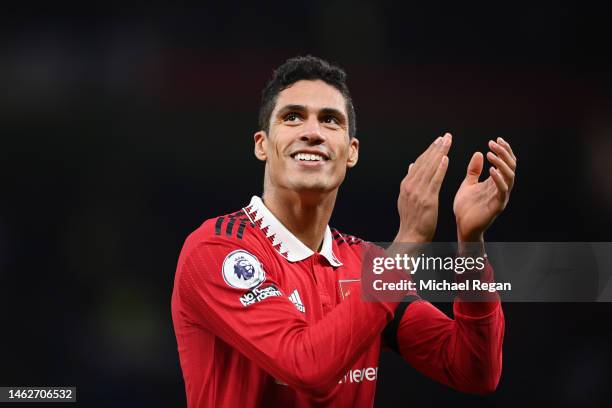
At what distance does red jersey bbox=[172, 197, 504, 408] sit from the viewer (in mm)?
2018

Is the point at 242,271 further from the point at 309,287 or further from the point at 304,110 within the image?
the point at 304,110

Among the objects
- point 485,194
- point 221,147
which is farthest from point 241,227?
point 221,147

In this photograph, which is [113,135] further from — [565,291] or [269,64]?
[565,291]

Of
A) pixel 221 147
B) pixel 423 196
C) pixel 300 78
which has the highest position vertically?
pixel 221 147

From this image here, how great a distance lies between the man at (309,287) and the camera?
2.04 m

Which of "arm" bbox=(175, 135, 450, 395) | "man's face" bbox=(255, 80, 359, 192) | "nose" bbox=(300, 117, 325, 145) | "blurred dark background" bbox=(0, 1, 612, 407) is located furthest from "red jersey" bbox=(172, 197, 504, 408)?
"blurred dark background" bbox=(0, 1, 612, 407)

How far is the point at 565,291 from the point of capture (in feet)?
13.4

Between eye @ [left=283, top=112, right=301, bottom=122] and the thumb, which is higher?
eye @ [left=283, top=112, right=301, bottom=122]

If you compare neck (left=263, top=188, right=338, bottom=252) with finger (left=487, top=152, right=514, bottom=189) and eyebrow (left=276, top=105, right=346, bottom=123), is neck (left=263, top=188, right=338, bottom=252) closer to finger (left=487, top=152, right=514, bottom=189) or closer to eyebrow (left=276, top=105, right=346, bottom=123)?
eyebrow (left=276, top=105, right=346, bottom=123)

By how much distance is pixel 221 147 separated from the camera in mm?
4863

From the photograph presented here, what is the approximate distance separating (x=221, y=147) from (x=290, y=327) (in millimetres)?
2906

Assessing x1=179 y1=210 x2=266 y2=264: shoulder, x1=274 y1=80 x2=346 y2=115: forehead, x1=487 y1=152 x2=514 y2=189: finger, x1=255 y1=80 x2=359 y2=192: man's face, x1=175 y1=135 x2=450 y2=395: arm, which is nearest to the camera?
x1=175 y1=135 x2=450 y2=395: arm

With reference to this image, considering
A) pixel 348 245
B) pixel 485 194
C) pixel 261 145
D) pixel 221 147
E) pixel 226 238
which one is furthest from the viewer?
pixel 221 147
